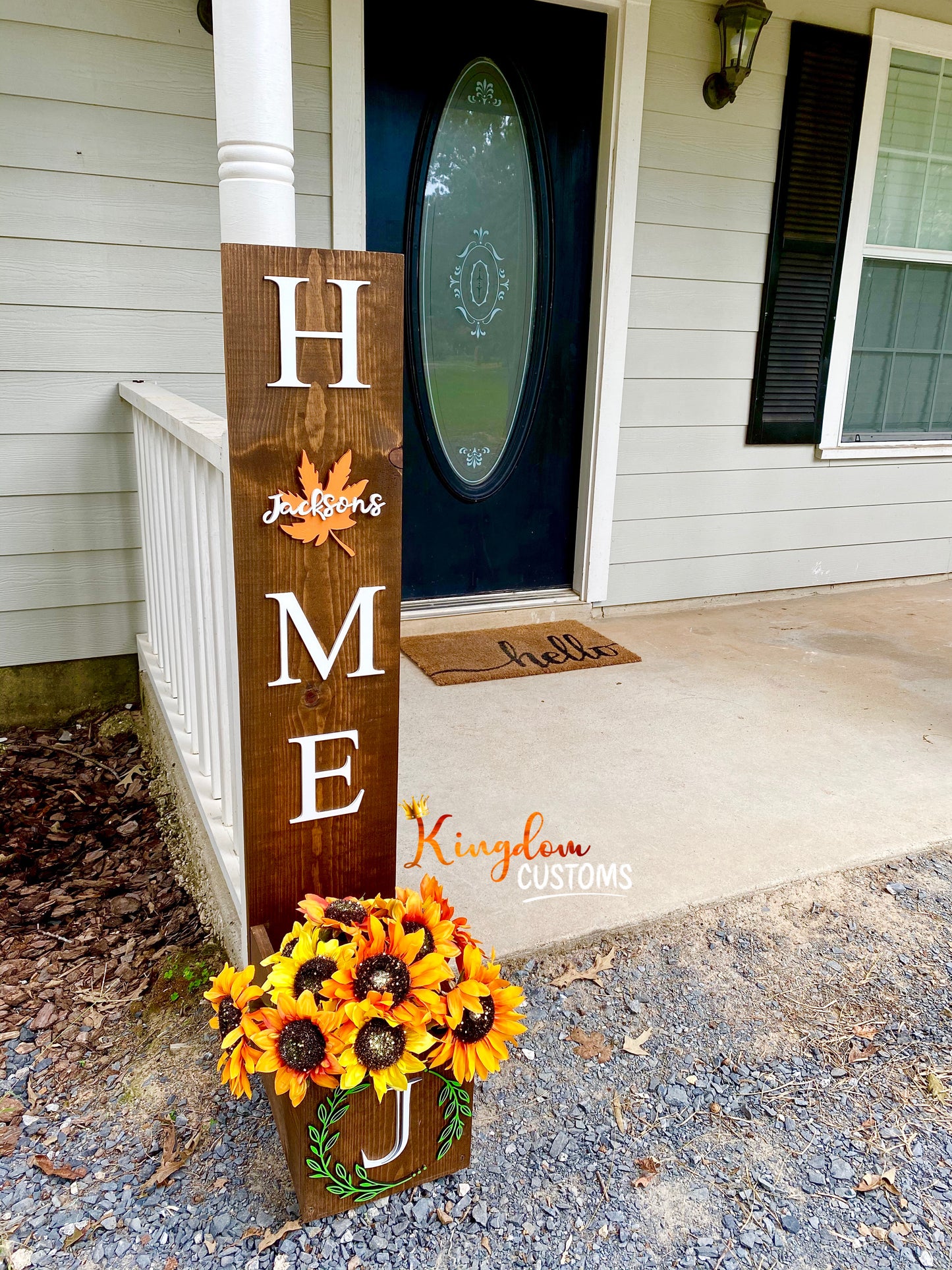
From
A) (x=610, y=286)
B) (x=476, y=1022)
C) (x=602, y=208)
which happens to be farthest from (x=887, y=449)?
(x=476, y=1022)

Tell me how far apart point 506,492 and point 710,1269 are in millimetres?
2658

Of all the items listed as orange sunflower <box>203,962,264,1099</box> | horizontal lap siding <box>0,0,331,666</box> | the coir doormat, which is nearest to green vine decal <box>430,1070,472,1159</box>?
orange sunflower <box>203,962,264,1099</box>

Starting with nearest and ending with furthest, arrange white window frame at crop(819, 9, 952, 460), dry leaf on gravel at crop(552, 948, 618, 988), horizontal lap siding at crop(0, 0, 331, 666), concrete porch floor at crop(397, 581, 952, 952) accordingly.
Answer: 1. dry leaf on gravel at crop(552, 948, 618, 988)
2. concrete porch floor at crop(397, 581, 952, 952)
3. horizontal lap siding at crop(0, 0, 331, 666)
4. white window frame at crop(819, 9, 952, 460)

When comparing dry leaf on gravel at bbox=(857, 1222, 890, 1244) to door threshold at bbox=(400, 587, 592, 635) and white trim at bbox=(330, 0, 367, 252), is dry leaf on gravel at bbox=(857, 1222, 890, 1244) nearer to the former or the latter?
door threshold at bbox=(400, 587, 592, 635)

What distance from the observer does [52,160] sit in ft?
8.13

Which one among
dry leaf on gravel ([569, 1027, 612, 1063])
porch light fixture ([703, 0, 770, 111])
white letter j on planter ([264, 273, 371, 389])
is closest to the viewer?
white letter j on planter ([264, 273, 371, 389])

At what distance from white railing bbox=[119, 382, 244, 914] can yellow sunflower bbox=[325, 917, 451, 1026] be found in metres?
0.34

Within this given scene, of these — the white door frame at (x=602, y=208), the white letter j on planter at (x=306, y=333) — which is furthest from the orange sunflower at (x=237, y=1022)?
the white door frame at (x=602, y=208)

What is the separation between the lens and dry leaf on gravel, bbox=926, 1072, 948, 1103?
4.85 feet

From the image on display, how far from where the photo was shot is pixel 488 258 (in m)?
3.23

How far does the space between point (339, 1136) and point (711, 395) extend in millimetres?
3088

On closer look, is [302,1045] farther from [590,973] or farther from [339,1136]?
[590,973]

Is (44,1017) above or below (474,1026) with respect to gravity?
below

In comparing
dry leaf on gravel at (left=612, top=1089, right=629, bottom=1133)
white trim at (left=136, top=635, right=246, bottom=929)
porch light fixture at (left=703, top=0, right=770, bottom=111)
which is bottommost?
dry leaf on gravel at (left=612, top=1089, right=629, bottom=1133)
